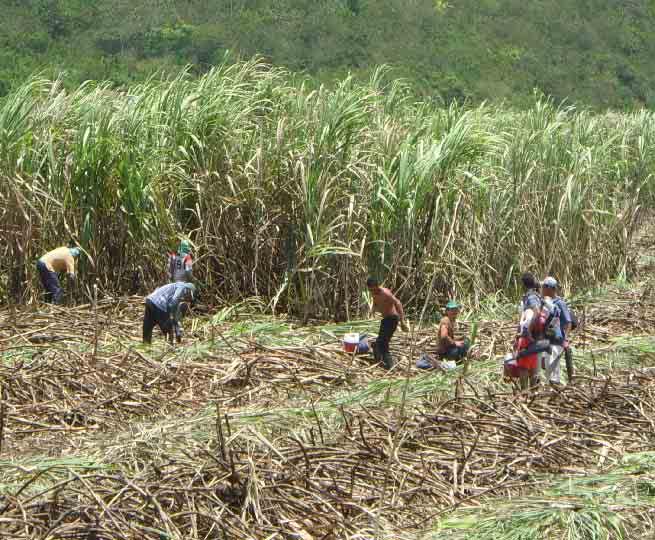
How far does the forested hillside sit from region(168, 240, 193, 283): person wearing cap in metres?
22.6

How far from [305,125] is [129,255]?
2.06 m

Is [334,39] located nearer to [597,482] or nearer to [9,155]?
[9,155]

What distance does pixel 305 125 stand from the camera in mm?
10617

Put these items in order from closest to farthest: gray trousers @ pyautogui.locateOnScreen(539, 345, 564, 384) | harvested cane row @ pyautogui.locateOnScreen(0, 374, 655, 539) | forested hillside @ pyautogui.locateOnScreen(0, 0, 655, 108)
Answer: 1. harvested cane row @ pyautogui.locateOnScreen(0, 374, 655, 539)
2. gray trousers @ pyautogui.locateOnScreen(539, 345, 564, 384)
3. forested hillside @ pyautogui.locateOnScreen(0, 0, 655, 108)

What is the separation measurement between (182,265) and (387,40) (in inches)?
1223

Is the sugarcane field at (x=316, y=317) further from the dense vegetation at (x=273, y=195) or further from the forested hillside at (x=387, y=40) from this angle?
the forested hillside at (x=387, y=40)

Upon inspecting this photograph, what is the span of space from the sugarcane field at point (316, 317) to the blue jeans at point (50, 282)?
0.02 metres

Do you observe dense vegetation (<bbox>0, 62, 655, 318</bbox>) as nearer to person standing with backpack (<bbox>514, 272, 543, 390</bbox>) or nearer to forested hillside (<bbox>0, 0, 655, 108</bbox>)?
person standing with backpack (<bbox>514, 272, 543, 390</bbox>)

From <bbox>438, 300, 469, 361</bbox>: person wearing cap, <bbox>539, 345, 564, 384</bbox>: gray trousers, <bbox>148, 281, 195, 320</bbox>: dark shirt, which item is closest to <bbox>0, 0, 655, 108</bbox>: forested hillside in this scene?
<bbox>148, 281, 195, 320</bbox>: dark shirt

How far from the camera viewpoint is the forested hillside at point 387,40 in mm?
35625

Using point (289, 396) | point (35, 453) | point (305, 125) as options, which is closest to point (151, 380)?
point (289, 396)

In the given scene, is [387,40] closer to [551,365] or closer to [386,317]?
[386,317]

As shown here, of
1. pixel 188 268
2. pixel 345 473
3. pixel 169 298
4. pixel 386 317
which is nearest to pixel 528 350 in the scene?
pixel 386 317

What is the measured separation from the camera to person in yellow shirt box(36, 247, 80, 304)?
32.0 ft
